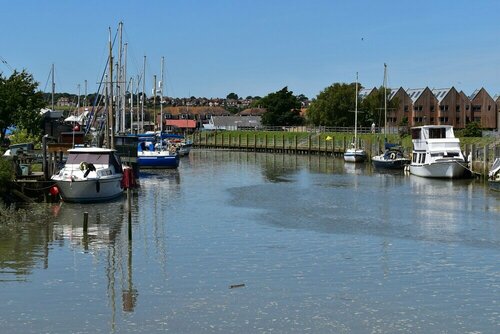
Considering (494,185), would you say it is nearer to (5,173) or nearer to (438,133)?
(438,133)

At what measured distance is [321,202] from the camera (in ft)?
159

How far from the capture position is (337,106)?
467ft

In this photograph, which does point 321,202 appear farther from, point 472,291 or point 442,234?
point 472,291

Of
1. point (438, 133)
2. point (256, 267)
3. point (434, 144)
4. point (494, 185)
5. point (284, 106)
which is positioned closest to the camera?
point (256, 267)

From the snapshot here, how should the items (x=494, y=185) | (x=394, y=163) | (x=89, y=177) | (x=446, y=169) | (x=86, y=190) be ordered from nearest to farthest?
(x=86, y=190), (x=89, y=177), (x=494, y=185), (x=446, y=169), (x=394, y=163)

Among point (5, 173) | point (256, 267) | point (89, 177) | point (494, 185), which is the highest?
point (5, 173)

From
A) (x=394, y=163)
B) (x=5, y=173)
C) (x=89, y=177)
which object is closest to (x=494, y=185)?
(x=394, y=163)

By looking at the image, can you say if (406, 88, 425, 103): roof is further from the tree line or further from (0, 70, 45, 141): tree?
(0, 70, 45, 141): tree

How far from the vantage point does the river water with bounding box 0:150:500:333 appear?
803 inches

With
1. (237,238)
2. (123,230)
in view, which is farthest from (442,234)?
(123,230)

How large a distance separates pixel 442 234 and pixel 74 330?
20.1 meters

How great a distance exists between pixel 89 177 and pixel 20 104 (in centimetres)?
2667

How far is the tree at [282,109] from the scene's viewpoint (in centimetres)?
17062

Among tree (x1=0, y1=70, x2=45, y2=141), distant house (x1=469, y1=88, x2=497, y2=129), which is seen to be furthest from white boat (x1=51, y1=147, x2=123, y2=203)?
distant house (x1=469, y1=88, x2=497, y2=129)
